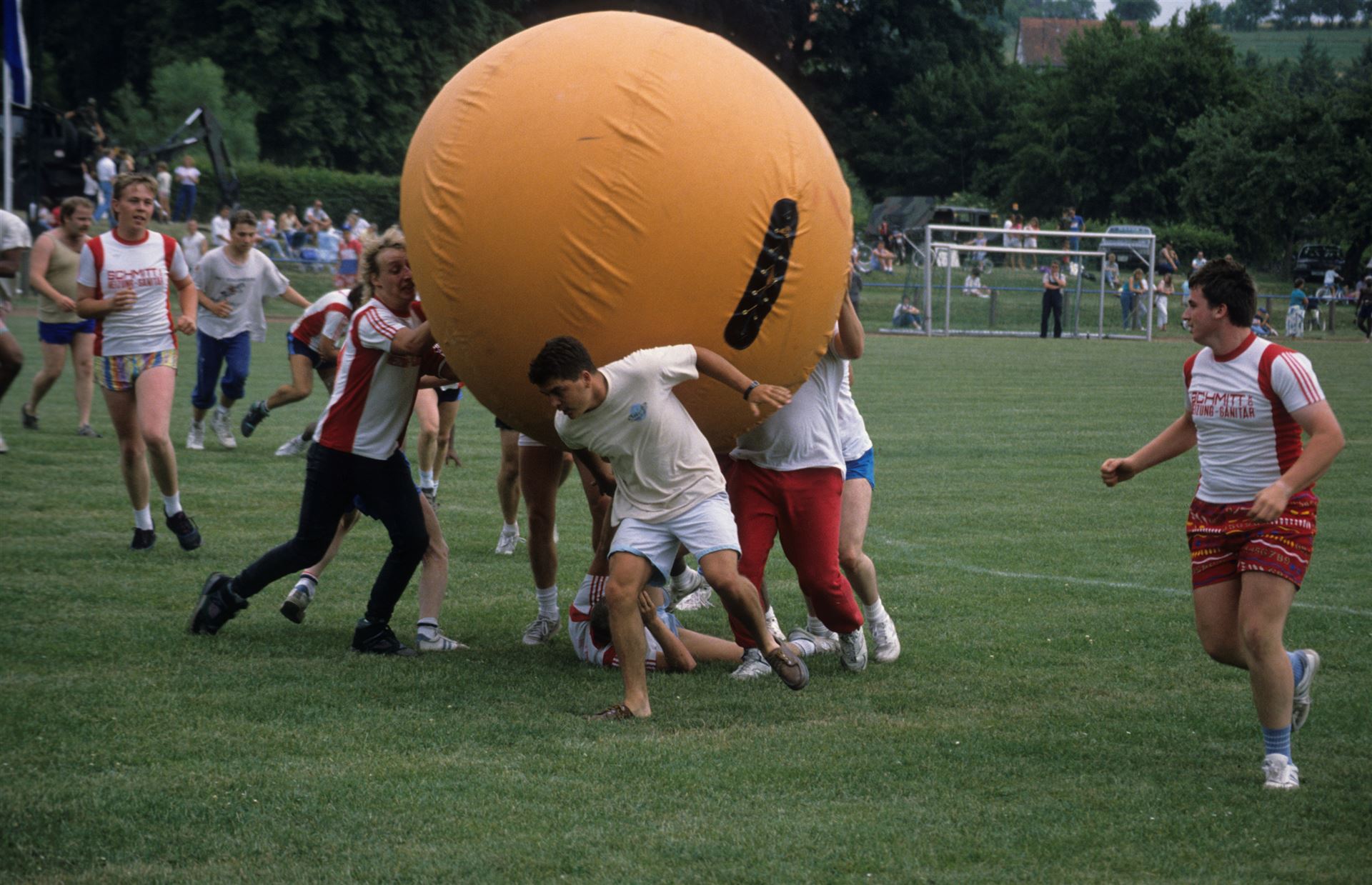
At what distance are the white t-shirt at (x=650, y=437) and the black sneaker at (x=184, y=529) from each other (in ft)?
13.6

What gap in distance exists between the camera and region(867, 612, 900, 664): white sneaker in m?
7.05

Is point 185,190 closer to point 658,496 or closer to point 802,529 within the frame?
point 802,529

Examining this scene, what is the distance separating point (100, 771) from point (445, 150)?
273 centimetres

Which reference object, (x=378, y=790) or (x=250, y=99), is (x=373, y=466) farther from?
(x=250, y=99)

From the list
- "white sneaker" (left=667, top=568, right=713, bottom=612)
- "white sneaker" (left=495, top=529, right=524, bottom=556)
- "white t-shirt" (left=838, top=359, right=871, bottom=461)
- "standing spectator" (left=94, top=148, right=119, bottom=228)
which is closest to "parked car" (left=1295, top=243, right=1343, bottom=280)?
"standing spectator" (left=94, top=148, right=119, bottom=228)

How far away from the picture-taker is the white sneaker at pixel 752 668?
22.1 feet

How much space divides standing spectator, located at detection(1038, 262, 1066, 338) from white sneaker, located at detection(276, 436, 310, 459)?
2556 cm

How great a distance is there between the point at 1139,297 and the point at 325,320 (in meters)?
33.3

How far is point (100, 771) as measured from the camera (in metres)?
5.13

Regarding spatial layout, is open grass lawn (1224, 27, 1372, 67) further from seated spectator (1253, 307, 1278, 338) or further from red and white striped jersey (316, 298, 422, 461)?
red and white striped jersey (316, 298, 422, 461)

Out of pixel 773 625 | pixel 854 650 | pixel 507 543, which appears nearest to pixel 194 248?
pixel 507 543

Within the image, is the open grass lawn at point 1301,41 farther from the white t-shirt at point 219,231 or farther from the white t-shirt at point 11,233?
the white t-shirt at point 11,233

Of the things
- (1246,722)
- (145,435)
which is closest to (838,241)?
(1246,722)

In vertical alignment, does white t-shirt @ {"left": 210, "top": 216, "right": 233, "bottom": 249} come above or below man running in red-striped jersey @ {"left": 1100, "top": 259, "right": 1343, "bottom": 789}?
below
